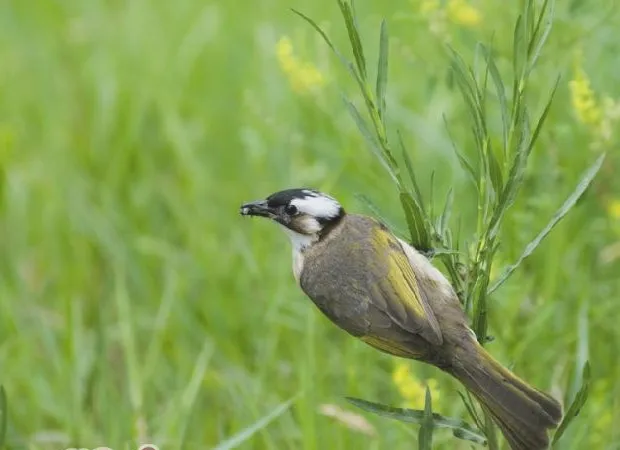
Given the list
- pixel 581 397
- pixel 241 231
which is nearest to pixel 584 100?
pixel 581 397

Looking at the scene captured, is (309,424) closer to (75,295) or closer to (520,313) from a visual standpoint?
(520,313)

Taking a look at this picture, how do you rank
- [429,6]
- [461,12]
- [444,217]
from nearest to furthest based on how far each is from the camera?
[444,217], [429,6], [461,12]

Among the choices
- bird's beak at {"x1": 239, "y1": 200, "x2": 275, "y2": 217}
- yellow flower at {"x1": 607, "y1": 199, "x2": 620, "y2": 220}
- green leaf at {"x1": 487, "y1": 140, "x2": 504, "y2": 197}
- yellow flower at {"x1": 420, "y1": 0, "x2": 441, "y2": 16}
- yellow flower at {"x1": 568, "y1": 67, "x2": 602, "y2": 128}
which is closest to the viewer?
green leaf at {"x1": 487, "y1": 140, "x2": 504, "y2": 197}

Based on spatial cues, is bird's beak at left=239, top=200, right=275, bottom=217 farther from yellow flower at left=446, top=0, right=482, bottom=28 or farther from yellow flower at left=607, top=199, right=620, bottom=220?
yellow flower at left=607, top=199, right=620, bottom=220

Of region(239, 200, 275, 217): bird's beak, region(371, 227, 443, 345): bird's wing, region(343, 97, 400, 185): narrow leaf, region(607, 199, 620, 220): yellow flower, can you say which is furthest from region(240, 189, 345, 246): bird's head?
region(607, 199, 620, 220): yellow flower

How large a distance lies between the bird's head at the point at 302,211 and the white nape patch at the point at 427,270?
9.6 inches

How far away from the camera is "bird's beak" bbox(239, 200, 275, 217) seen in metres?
2.52

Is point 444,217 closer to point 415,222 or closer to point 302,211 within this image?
point 415,222

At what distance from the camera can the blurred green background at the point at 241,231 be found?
3.44 metres

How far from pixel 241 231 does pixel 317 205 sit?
7.31ft

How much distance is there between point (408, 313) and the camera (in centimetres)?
237

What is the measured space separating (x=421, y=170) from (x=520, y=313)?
4.07ft

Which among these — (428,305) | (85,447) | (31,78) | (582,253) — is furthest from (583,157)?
(31,78)

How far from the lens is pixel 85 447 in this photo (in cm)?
355
